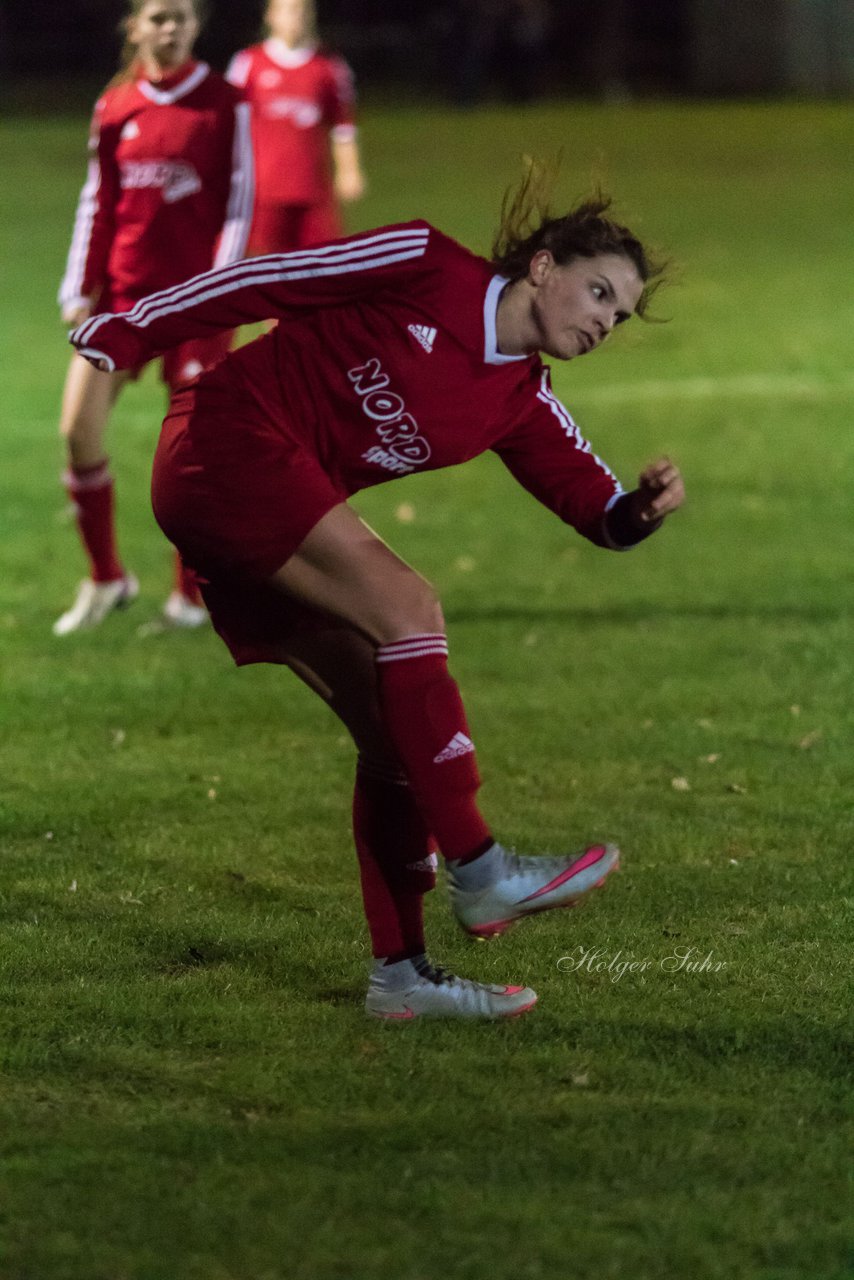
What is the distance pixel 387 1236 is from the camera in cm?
342

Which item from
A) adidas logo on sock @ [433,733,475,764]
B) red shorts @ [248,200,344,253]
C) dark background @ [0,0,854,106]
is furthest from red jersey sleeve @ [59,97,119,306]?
dark background @ [0,0,854,106]

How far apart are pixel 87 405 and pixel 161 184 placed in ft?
2.99

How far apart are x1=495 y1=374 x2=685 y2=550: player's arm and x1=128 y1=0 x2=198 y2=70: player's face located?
12.7 feet

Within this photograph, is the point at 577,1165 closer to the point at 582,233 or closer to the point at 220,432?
the point at 220,432

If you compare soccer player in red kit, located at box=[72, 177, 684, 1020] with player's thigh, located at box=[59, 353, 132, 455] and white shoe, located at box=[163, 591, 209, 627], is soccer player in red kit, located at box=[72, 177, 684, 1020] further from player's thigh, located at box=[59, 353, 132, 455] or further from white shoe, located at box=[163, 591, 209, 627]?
white shoe, located at box=[163, 591, 209, 627]

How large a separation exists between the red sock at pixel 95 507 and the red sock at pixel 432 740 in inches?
176

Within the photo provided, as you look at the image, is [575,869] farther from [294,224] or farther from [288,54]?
[288,54]

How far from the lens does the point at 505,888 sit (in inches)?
161

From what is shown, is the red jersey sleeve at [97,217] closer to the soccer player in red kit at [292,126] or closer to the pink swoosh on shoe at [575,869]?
the pink swoosh on shoe at [575,869]

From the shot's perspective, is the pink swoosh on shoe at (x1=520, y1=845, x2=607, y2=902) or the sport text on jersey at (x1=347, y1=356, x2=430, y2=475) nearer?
the pink swoosh on shoe at (x1=520, y1=845, x2=607, y2=902)

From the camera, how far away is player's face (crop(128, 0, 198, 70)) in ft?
25.9

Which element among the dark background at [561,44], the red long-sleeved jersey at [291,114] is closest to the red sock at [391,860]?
the red long-sleeved jersey at [291,114]

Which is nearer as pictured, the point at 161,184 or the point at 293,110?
the point at 161,184

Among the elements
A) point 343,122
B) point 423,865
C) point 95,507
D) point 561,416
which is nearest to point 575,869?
point 423,865
